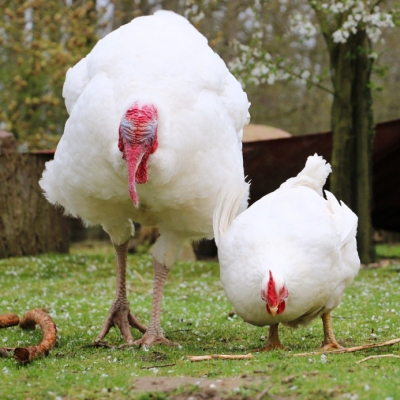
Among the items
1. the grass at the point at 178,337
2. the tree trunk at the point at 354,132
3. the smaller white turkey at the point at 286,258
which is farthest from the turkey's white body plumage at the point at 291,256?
the tree trunk at the point at 354,132

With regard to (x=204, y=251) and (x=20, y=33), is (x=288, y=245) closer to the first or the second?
(x=204, y=251)

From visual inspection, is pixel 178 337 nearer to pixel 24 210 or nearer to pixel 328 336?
pixel 328 336

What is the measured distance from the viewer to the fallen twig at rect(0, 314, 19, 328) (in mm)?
6410

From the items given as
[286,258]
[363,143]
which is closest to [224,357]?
[286,258]

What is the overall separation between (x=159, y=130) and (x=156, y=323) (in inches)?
72.4

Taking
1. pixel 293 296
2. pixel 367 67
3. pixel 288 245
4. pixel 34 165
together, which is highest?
pixel 367 67

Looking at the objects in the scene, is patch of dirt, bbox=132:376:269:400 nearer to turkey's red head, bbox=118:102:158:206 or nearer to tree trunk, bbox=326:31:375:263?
turkey's red head, bbox=118:102:158:206

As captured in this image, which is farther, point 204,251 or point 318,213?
point 204,251

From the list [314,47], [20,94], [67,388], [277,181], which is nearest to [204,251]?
[277,181]

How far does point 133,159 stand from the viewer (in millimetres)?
5160

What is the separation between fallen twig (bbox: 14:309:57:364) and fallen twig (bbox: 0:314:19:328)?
0.10 meters

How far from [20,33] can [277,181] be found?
271 inches

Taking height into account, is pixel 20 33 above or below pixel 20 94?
above

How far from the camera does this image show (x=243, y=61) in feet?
40.1
